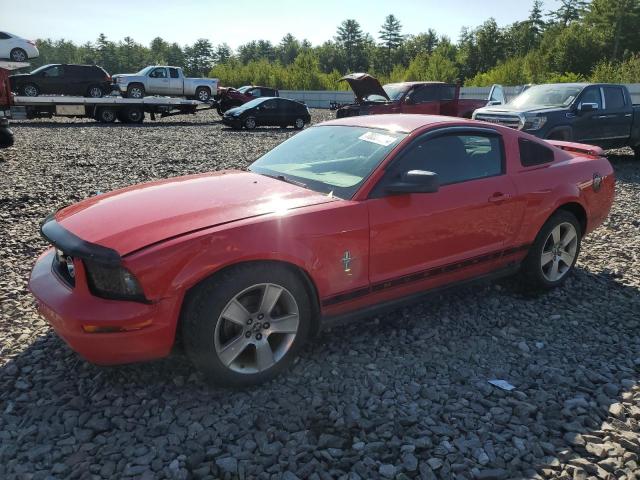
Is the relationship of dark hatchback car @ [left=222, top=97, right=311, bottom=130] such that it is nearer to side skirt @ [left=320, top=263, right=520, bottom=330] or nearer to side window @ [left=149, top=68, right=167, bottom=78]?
side window @ [left=149, top=68, right=167, bottom=78]

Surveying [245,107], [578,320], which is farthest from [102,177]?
[245,107]

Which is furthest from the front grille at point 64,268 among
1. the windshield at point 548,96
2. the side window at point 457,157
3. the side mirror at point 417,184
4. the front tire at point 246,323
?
the windshield at point 548,96

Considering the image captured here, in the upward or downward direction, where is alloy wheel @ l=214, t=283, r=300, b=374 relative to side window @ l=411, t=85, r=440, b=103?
downward

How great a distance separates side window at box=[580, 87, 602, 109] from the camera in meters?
10.1

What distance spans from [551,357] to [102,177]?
7.86 meters

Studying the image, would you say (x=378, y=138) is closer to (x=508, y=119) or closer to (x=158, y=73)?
(x=508, y=119)

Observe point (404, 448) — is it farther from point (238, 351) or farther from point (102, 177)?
point (102, 177)

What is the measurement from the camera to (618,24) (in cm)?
4794

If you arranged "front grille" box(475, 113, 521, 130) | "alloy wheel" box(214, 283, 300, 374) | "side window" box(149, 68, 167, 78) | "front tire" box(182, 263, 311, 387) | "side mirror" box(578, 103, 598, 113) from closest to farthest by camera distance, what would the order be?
"front tire" box(182, 263, 311, 387) → "alloy wheel" box(214, 283, 300, 374) → "front grille" box(475, 113, 521, 130) → "side mirror" box(578, 103, 598, 113) → "side window" box(149, 68, 167, 78)

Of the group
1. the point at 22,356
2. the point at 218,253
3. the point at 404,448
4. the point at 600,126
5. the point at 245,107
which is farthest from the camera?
the point at 245,107

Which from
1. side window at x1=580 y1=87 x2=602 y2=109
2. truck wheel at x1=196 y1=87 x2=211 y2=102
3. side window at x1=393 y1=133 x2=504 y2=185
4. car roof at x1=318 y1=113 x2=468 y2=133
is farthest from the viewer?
truck wheel at x1=196 y1=87 x2=211 y2=102

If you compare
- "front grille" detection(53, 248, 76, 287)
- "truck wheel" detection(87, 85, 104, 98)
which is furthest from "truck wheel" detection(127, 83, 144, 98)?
"front grille" detection(53, 248, 76, 287)

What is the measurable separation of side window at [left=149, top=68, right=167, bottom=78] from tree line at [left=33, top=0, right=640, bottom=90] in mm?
22624

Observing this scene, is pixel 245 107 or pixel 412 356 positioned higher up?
pixel 245 107
